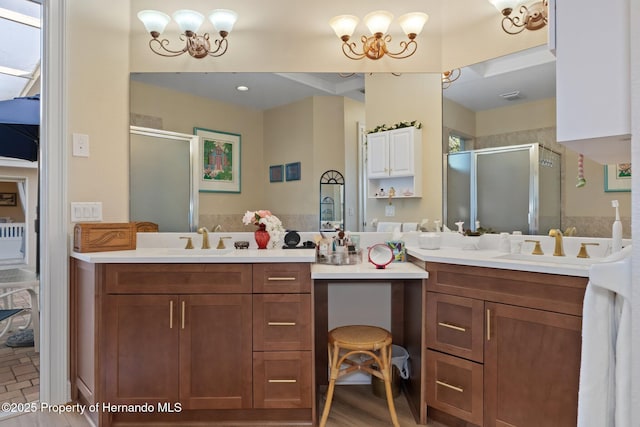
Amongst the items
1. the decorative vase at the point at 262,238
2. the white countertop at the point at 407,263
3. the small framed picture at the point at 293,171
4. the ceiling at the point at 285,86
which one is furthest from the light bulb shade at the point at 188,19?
the white countertop at the point at 407,263

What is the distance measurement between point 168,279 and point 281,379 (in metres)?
0.79

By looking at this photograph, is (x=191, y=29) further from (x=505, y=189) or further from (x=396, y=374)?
(x=396, y=374)

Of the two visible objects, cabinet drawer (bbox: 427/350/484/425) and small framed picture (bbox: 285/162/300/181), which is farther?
small framed picture (bbox: 285/162/300/181)

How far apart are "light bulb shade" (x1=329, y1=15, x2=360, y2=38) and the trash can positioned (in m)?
2.13

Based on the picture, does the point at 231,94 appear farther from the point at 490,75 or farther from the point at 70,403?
the point at 70,403

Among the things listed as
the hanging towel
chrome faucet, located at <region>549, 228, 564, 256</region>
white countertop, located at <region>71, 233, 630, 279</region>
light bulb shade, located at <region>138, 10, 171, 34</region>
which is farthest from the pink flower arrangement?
the hanging towel

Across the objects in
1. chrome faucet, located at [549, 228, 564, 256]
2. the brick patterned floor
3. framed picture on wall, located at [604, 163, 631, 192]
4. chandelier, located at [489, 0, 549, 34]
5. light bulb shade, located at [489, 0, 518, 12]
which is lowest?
the brick patterned floor

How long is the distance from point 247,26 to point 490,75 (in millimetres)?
1680

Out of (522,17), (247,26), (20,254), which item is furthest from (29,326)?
(522,17)

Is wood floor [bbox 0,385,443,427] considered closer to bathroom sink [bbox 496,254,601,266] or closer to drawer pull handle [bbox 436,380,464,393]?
drawer pull handle [bbox 436,380,464,393]

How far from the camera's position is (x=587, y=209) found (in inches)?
74.9

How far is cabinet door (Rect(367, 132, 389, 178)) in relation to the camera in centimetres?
240

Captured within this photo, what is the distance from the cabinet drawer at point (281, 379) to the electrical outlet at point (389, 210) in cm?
109

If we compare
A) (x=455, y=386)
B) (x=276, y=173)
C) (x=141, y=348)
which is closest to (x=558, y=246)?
(x=455, y=386)
